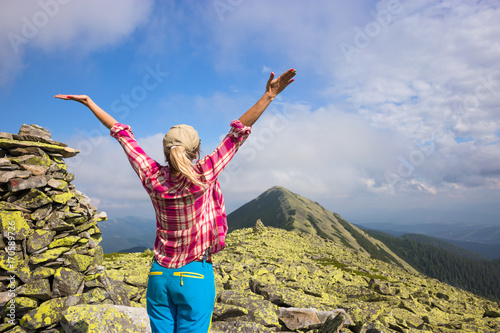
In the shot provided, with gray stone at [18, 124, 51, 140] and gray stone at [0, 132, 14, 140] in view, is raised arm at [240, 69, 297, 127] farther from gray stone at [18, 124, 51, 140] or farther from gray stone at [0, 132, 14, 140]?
gray stone at [0, 132, 14, 140]

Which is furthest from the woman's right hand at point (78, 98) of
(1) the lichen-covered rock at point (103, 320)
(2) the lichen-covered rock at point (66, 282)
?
(2) the lichen-covered rock at point (66, 282)

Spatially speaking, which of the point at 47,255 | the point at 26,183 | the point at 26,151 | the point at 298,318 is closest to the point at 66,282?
the point at 47,255

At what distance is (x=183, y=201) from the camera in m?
3.63

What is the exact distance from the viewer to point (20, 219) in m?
10.7

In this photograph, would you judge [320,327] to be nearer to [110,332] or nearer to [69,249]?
[110,332]

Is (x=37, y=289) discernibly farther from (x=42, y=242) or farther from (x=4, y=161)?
(x=4, y=161)

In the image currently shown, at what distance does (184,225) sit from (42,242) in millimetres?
10878

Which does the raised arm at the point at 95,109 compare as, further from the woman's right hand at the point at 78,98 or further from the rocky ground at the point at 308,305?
the rocky ground at the point at 308,305

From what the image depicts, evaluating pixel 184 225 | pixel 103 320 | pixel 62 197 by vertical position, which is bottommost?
pixel 103 320

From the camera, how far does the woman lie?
11.9ft

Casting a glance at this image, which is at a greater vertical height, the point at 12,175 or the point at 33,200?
the point at 12,175

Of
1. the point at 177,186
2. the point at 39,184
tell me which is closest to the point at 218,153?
the point at 177,186

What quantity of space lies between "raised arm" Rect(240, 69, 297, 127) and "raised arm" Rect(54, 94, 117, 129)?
95.7 inches

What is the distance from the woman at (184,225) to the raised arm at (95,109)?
2.68 ft
